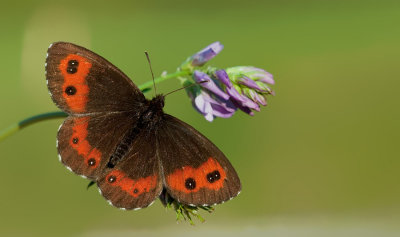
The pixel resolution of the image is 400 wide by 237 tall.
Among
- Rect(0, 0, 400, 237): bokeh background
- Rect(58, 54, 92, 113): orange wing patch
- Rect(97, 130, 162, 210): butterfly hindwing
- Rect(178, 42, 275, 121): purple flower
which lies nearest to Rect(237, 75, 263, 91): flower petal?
Rect(178, 42, 275, 121): purple flower

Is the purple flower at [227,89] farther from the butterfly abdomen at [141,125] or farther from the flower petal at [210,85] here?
the butterfly abdomen at [141,125]

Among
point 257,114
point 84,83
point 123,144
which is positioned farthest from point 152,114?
point 257,114

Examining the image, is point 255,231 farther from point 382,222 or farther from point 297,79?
point 297,79

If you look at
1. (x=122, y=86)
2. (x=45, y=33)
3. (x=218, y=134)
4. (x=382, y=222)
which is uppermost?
(x=45, y=33)

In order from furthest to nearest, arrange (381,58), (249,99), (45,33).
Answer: (381,58) < (45,33) < (249,99)

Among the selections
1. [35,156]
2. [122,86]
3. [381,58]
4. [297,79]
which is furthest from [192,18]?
[122,86]

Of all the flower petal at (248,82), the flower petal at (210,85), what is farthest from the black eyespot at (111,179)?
the flower petal at (248,82)

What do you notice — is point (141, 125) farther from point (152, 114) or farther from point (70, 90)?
point (70, 90)
